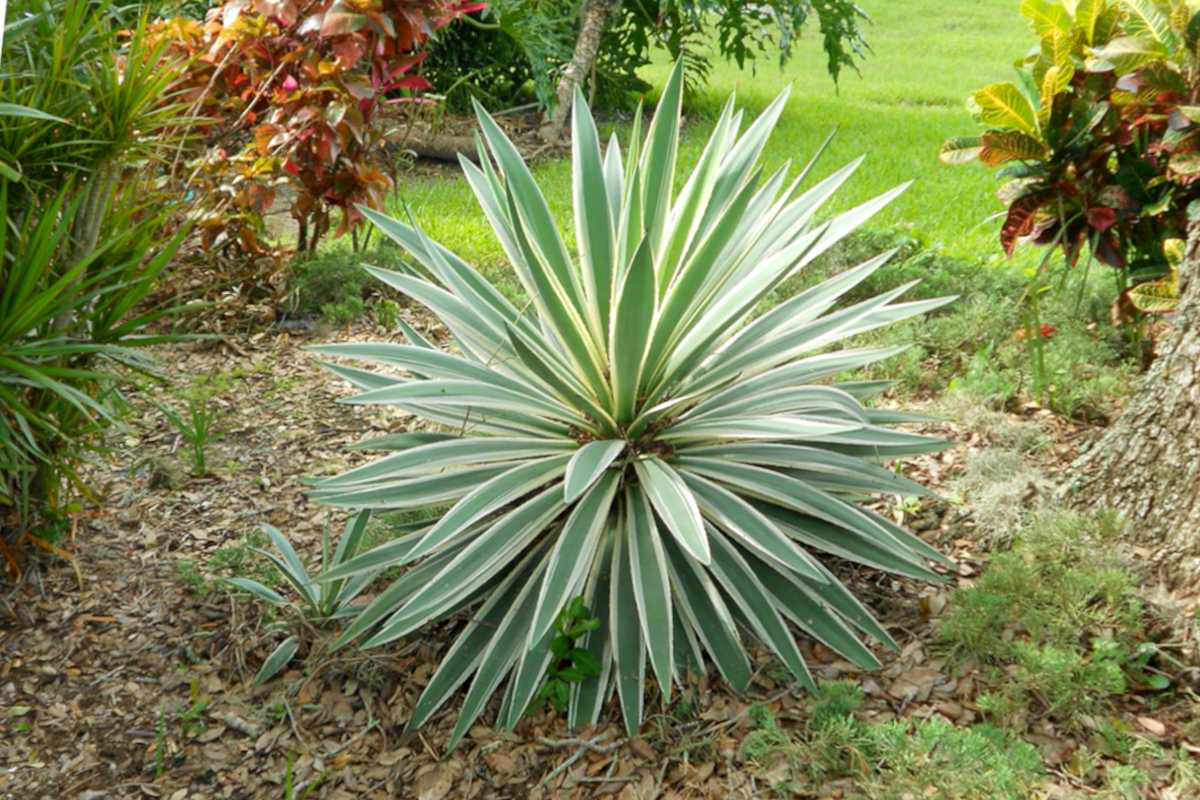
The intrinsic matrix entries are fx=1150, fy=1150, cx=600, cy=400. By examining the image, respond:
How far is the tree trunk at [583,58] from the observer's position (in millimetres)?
8352

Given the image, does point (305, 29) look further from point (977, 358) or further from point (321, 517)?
point (977, 358)

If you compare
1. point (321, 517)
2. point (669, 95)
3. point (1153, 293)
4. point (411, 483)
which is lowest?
point (321, 517)

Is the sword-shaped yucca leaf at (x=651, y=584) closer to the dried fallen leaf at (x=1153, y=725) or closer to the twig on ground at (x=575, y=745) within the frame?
the twig on ground at (x=575, y=745)

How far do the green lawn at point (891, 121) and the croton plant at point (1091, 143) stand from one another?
81 centimetres

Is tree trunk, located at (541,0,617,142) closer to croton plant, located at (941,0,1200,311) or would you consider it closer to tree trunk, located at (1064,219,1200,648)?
croton plant, located at (941,0,1200,311)

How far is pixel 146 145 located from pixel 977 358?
2816 millimetres

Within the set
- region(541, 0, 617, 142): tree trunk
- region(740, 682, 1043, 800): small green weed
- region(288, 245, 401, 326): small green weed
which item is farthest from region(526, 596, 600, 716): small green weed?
region(541, 0, 617, 142): tree trunk

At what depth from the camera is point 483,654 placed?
2.82 meters

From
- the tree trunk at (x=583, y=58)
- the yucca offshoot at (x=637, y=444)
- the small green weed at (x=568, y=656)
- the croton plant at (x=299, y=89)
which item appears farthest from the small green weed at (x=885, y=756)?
the tree trunk at (x=583, y=58)

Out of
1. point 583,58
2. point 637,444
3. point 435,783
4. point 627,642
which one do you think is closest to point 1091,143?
point 637,444

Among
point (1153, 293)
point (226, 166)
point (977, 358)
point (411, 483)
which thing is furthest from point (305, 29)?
point (1153, 293)

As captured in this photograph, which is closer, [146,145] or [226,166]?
[146,145]

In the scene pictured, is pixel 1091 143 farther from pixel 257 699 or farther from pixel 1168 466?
pixel 257 699

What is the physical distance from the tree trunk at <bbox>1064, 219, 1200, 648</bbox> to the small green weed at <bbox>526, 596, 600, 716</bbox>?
1399 mm
